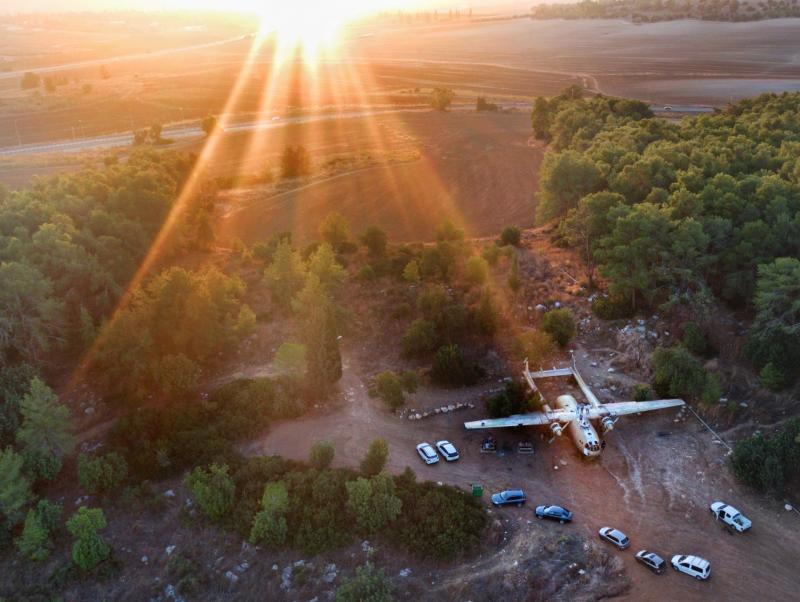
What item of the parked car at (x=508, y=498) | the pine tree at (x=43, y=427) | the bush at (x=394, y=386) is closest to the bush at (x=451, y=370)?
the bush at (x=394, y=386)

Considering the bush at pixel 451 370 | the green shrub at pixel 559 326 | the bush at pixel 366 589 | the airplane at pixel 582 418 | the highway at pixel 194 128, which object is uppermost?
the highway at pixel 194 128

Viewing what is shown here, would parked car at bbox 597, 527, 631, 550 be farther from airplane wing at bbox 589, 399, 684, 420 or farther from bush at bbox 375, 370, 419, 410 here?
bush at bbox 375, 370, 419, 410

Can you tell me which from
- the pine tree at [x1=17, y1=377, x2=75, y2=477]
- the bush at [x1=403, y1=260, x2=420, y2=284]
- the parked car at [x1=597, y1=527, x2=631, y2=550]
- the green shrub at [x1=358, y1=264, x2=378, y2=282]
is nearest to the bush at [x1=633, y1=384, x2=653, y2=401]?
the parked car at [x1=597, y1=527, x2=631, y2=550]

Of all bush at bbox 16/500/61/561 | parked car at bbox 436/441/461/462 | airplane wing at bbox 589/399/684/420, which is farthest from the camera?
airplane wing at bbox 589/399/684/420

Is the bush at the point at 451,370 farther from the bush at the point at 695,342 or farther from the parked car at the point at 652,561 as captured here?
the parked car at the point at 652,561

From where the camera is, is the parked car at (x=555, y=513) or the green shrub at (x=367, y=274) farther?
the green shrub at (x=367, y=274)

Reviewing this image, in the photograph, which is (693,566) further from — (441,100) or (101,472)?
(441,100)
